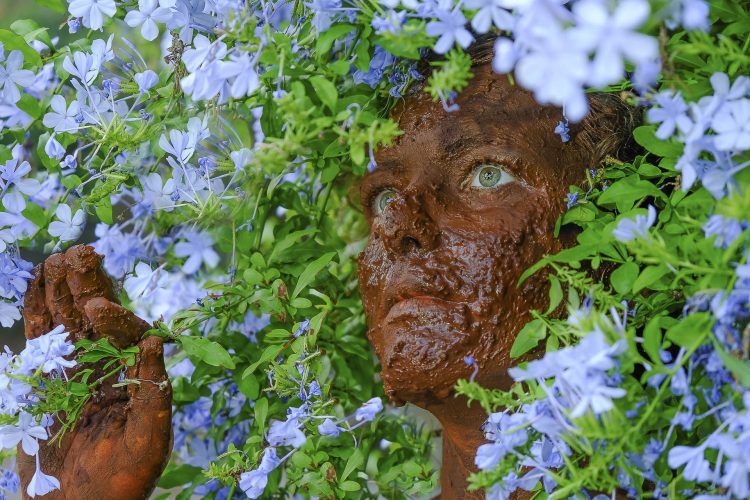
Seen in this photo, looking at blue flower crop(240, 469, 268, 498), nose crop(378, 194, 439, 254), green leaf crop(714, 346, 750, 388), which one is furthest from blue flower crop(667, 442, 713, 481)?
blue flower crop(240, 469, 268, 498)

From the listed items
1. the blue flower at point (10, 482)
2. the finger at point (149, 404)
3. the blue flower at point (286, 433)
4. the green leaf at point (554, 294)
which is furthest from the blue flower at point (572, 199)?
the blue flower at point (10, 482)

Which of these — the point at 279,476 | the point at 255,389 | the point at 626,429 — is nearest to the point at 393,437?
the point at 279,476

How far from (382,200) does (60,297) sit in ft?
1.57

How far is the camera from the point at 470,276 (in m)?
1.18

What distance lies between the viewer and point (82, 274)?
4.28ft

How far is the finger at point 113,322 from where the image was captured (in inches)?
49.1

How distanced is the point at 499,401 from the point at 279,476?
60 centimetres

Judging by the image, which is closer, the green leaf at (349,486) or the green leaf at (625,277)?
the green leaf at (625,277)

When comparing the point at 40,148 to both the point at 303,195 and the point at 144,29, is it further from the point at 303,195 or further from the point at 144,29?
the point at 303,195

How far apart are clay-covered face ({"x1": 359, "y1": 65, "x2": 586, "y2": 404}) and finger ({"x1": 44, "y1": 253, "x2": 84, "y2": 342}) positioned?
1.36ft

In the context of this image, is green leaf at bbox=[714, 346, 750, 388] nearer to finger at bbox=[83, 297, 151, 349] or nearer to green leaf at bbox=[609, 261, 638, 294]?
green leaf at bbox=[609, 261, 638, 294]

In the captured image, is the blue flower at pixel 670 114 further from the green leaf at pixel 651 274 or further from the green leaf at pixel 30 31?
the green leaf at pixel 30 31

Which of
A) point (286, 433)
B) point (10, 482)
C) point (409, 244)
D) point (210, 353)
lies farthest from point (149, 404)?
point (409, 244)

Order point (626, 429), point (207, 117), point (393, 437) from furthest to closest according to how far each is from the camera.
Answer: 1. point (393, 437)
2. point (207, 117)
3. point (626, 429)
